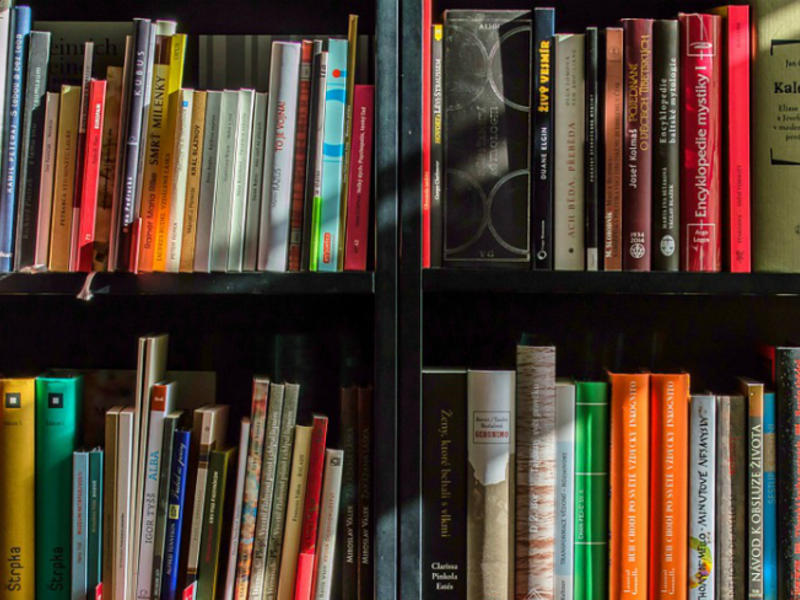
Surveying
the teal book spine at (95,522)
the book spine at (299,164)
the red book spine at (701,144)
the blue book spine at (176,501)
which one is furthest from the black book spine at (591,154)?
the teal book spine at (95,522)

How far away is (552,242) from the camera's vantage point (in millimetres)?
1012

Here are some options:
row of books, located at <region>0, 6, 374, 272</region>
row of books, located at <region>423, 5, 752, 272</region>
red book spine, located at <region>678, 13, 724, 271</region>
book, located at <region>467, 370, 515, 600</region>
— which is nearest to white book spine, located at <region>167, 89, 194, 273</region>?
row of books, located at <region>0, 6, 374, 272</region>

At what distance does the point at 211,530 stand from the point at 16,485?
0.27 meters

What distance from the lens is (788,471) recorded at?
3.32 feet

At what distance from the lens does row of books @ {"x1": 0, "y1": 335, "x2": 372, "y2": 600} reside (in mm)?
1006

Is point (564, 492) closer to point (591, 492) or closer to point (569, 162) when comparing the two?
point (591, 492)

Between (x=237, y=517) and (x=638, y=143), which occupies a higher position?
(x=638, y=143)

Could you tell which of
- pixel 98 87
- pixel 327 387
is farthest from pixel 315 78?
pixel 327 387

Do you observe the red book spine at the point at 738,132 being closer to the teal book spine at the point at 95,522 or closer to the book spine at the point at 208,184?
the book spine at the point at 208,184

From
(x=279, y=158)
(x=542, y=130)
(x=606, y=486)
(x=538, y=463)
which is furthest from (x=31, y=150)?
(x=606, y=486)

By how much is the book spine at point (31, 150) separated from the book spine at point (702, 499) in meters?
0.90

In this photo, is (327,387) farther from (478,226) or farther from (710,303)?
(710,303)

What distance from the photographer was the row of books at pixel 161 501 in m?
1.01

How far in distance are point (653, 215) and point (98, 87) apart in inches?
29.2
